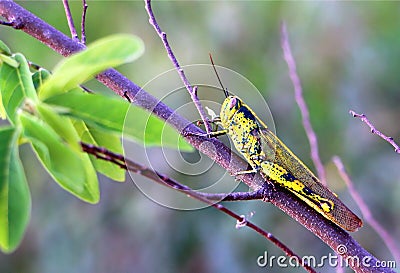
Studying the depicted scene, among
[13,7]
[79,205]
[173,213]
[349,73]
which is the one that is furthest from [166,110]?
[349,73]

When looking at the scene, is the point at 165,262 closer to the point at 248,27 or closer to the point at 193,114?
the point at 248,27

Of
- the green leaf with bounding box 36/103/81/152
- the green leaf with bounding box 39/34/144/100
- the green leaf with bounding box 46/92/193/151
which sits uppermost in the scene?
the green leaf with bounding box 39/34/144/100

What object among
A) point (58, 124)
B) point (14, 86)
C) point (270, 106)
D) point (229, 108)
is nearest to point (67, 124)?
point (58, 124)

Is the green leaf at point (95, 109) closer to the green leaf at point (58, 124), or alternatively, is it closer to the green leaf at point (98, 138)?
the green leaf at point (58, 124)

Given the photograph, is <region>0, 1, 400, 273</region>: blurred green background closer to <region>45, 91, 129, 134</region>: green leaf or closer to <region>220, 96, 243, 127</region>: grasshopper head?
<region>220, 96, 243, 127</region>: grasshopper head

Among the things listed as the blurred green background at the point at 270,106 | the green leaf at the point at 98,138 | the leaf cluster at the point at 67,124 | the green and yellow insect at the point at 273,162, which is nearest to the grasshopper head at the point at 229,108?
the green and yellow insect at the point at 273,162

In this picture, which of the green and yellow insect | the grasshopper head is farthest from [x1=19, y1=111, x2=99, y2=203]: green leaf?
the grasshopper head
